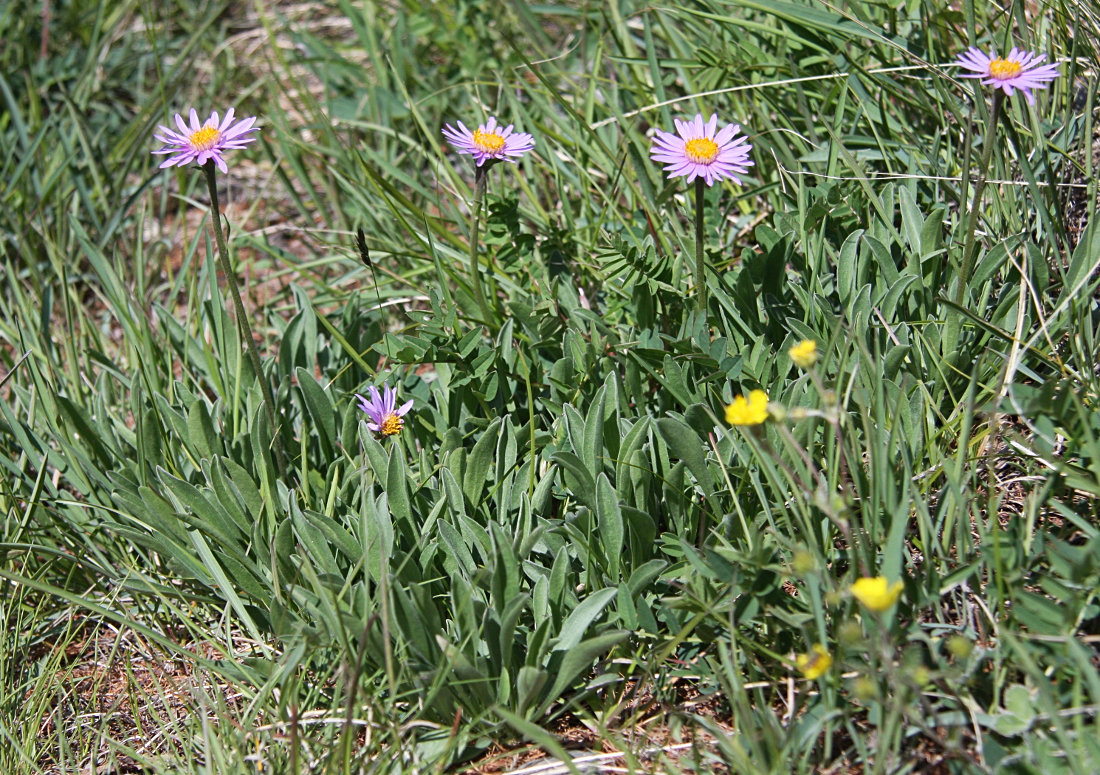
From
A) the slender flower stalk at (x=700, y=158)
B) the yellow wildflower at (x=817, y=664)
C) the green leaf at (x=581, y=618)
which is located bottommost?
the green leaf at (x=581, y=618)

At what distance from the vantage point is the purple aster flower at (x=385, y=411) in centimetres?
210

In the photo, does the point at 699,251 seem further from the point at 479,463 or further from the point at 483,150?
the point at 479,463

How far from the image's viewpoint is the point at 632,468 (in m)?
2.00

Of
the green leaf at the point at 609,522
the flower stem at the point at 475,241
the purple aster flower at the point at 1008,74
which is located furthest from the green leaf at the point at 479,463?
the purple aster flower at the point at 1008,74

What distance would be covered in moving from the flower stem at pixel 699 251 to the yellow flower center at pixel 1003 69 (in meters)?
0.57

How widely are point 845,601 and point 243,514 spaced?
1274mm

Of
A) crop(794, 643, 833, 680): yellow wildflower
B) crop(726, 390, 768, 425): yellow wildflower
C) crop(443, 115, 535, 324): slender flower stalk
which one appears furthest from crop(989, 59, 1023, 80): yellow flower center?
crop(794, 643, 833, 680): yellow wildflower

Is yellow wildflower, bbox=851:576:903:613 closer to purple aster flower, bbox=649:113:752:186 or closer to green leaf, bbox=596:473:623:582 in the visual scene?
green leaf, bbox=596:473:623:582

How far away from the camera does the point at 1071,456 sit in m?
1.91

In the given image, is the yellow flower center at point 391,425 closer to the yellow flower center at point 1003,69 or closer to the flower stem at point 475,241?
the flower stem at point 475,241

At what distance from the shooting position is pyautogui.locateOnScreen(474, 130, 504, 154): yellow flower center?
208cm

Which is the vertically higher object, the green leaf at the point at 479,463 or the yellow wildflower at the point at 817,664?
the yellow wildflower at the point at 817,664

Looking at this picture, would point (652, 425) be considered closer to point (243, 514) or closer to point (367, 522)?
point (367, 522)

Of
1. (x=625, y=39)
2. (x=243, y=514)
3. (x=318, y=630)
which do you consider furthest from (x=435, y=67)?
(x=318, y=630)
